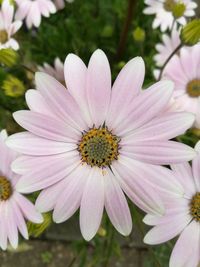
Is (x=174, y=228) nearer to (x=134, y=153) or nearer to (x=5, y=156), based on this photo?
(x=134, y=153)

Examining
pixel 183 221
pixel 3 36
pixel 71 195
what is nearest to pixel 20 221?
pixel 71 195

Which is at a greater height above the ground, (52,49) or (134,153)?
(52,49)

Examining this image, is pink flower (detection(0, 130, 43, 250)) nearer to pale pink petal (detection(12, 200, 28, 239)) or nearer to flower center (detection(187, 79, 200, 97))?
pale pink petal (detection(12, 200, 28, 239))

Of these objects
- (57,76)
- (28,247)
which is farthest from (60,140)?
(28,247)

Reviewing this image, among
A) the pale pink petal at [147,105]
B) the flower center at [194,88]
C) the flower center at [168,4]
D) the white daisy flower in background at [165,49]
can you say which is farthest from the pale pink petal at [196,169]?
the flower center at [168,4]

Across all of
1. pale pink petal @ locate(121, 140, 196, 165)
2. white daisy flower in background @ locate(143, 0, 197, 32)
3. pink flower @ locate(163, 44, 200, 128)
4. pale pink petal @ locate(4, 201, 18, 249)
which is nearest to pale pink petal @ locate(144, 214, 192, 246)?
pale pink petal @ locate(121, 140, 196, 165)

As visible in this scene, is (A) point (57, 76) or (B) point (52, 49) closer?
(A) point (57, 76)
